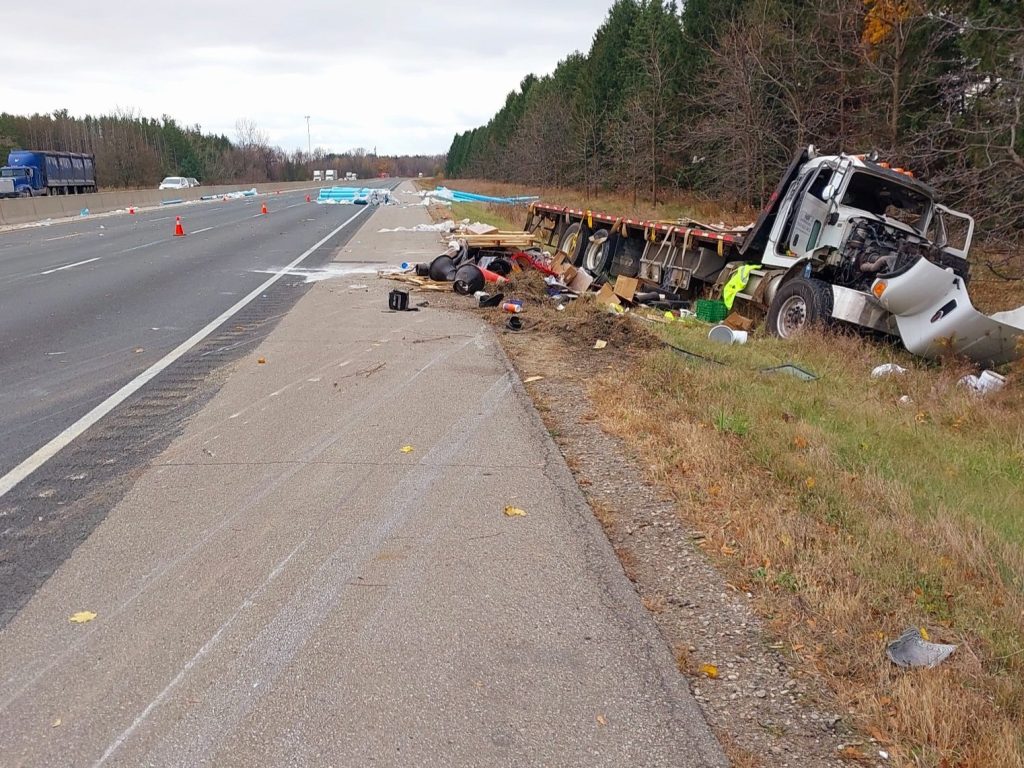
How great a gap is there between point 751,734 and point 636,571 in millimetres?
1351

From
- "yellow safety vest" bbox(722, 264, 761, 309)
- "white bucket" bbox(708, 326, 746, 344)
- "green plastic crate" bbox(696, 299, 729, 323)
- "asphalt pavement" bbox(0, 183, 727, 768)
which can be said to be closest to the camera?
"asphalt pavement" bbox(0, 183, 727, 768)

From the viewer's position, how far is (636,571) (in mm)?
4332

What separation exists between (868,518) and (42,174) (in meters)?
61.6

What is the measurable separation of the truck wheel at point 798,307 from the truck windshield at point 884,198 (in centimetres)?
143

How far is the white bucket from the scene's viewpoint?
35.7 feet

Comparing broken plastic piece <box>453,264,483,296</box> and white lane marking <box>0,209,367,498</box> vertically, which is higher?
broken plastic piece <box>453,264,483,296</box>

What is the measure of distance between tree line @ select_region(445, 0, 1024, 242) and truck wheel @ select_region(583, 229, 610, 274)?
19.6ft

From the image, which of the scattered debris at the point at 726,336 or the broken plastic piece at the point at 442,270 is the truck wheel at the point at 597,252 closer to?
the broken plastic piece at the point at 442,270

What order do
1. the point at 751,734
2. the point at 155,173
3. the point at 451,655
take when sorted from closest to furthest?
1. the point at 751,734
2. the point at 451,655
3. the point at 155,173

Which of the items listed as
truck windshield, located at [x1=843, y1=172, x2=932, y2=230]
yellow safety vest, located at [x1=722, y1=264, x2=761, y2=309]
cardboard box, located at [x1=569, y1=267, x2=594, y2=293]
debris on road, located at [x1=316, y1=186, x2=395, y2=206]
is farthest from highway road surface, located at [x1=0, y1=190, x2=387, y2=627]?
debris on road, located at [x1=316, y1=186, x2=395, y2=206]

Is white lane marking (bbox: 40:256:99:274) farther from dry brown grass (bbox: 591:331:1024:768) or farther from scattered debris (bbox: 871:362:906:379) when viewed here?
scattered debris (bbox: 871:362:906:379)

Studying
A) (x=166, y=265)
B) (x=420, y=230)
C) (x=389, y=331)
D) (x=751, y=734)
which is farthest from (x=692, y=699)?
(x=420, y=230)

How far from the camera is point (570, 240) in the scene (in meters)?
18.7

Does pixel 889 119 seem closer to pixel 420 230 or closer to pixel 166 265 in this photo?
pixel 420 230
